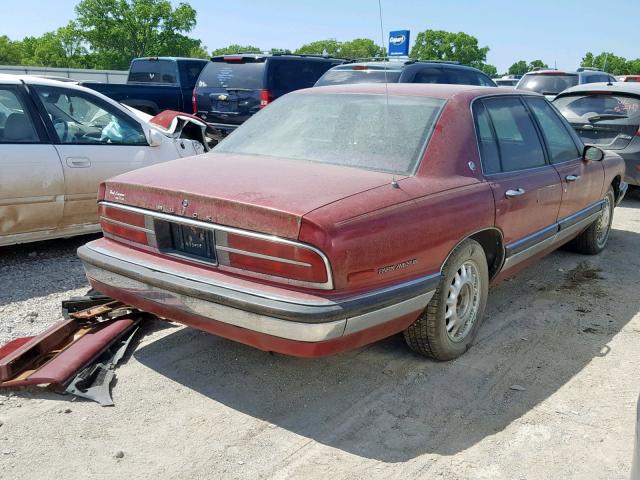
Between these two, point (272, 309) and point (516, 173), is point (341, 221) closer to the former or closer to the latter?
point (272, 309)

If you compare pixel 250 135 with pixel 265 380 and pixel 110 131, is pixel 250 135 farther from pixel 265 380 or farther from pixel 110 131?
pixel 110 131

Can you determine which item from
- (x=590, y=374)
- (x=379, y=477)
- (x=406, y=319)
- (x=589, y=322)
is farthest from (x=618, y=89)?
(x=379, y=477)

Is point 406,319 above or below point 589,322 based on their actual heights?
above

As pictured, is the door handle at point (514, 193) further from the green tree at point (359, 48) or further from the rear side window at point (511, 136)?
the green tree at point (359, 48)

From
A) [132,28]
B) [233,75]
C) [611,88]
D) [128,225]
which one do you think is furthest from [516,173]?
[132,28]

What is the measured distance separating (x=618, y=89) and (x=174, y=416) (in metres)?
7.78

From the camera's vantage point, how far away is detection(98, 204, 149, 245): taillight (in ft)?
11.3

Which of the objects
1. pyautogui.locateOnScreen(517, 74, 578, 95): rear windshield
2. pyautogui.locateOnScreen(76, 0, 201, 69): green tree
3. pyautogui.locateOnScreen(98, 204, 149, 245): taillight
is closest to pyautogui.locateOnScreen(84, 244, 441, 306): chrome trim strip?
pyautogui.locateOnScreen(98, 204, 149, 245): taillight

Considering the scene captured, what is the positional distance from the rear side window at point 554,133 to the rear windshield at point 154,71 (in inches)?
404

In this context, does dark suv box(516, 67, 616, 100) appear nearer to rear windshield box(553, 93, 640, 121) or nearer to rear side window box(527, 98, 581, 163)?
rear windshield box(553, 93, 640, 121)

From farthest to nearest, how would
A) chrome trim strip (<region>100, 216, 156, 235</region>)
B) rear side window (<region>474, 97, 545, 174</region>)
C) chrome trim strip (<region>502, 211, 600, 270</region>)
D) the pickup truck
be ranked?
the pickup truck, chrome trim strip (<region>502, 211, 600, 270</region>), rear side window (<region>474, 97, 545, 174</region>), chrome trim strip (<region>100, 216, 156, 235</region>)

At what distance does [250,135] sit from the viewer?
4.20 meters

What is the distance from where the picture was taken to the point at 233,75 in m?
11.3

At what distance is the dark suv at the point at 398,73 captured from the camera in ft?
32.2
